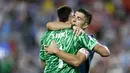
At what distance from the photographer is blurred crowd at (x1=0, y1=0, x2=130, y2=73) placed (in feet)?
54.8

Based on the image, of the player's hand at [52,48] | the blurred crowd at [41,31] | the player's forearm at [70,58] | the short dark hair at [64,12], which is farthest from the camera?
the blurred crowd at [41,31]

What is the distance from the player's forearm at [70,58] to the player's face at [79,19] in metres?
0.48

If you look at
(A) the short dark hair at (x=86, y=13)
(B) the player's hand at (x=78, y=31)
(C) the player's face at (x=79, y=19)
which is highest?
(A) the short dark hair at (x=86, y=13)

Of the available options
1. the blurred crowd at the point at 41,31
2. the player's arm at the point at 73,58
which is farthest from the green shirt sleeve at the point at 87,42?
the blurred crowd at the point at 41,31

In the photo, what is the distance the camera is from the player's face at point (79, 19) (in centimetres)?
920

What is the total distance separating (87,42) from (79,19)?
0.38 m

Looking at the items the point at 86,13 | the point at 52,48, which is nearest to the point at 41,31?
the point at 86,13

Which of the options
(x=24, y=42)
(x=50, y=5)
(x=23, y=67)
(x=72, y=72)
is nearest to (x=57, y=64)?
(x=72, y=72)

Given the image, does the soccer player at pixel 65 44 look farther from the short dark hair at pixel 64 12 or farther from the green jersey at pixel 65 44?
the short dark hair at pixel 64 12

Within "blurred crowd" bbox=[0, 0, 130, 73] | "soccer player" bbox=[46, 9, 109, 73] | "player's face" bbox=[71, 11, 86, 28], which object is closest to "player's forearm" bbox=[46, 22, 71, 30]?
"soccer player" bbox=[46, 9, 109, 73]

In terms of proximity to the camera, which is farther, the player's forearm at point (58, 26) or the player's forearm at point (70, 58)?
the player's forearm at point (58, 26)

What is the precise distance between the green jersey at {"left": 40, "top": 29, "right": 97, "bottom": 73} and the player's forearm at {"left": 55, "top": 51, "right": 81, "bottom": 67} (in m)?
0.11

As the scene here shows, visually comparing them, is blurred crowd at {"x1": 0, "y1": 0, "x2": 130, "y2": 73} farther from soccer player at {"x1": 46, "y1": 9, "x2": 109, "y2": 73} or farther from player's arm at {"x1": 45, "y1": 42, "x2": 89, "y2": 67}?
player's arm at {"x1": 45, "y1": 42, "x2": 89, "y2": 67}

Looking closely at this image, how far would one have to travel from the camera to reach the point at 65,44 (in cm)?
905
